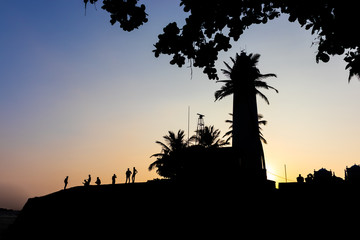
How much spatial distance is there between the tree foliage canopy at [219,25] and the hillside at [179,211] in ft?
18.8

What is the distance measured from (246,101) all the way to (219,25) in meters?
24.2

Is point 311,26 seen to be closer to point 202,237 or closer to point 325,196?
point 325,196

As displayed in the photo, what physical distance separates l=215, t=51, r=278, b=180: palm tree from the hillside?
14.4m

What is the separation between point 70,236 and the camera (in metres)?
13.1

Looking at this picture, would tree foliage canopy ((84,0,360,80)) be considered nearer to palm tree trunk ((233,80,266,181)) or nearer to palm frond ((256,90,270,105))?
palm tree trunk ((233,80,266,181))

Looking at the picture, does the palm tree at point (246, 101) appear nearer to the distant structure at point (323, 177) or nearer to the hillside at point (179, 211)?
the distant structure at point (323, 177)

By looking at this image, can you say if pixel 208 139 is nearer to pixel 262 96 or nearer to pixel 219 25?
pixel 262 96

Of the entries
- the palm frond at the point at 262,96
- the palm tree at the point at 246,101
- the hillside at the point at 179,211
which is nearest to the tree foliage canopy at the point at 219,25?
the hillside at the point at 179,211

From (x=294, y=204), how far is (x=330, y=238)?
1.51 metres

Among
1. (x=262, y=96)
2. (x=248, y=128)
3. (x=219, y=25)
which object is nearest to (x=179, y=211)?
(x=219, y=25)

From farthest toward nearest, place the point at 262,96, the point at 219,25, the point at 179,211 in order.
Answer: the point at 262,96, the point at 179,211, the point at 219,25

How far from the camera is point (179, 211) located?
1128 cm

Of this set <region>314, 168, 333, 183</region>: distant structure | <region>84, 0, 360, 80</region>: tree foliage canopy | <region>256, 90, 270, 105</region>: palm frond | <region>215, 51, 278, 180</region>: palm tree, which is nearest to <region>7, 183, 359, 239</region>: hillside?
<region>314, 168, 333, 183</region>: distant structure

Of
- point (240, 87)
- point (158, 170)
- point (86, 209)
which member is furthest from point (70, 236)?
point (158, 170)
